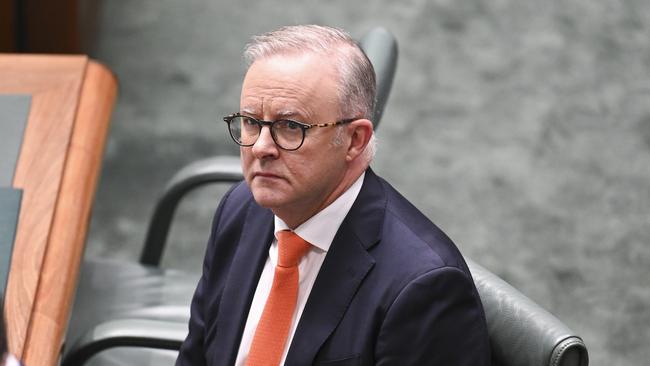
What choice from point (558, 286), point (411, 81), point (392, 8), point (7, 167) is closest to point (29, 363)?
point (7, 167)

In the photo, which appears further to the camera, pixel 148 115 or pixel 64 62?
pixel 148 115

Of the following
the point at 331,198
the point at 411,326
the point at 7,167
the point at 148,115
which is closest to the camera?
the point at 411,326

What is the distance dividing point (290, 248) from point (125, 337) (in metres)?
0.43

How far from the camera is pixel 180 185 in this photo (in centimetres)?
245

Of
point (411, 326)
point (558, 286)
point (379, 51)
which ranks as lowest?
point (558, 286)

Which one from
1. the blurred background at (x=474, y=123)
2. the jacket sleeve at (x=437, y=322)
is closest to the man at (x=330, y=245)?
the jacket sleeve at (x=437, y=322)

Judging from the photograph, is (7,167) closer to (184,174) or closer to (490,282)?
(184,174)

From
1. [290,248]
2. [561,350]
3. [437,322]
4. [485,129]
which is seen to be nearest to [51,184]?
[290,248]

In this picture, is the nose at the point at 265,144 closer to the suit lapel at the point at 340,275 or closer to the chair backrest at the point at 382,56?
the suit lapel at the point at 340,275

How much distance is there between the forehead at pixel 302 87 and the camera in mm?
1626

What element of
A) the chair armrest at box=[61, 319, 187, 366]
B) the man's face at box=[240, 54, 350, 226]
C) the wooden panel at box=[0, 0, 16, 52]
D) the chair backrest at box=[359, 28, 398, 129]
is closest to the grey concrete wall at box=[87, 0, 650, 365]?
the wooden panel at box=[0, 0, 16, 52]

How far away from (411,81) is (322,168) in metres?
2.56

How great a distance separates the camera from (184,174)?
2.45 m

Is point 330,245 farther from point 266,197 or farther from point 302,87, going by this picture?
point 302,87
